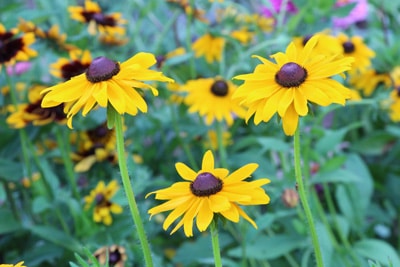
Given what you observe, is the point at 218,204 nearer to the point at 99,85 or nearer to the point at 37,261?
the point at 99,85

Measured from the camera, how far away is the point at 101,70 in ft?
2.28

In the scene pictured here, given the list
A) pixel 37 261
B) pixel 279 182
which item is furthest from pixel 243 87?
pixel 37 261

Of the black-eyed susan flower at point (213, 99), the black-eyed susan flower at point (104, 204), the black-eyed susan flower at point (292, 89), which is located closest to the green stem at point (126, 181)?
the black-eyed susan flower at point (292, 89)

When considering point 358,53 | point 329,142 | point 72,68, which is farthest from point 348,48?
point 72,68

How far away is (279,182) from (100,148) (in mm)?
330

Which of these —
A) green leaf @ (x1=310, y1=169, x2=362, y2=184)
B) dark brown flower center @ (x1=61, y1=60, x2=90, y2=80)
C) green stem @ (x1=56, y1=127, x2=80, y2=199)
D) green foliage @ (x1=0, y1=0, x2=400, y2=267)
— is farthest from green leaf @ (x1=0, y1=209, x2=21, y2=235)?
green leaf @ (x1=310, y1=169, x2=362, y2=184)

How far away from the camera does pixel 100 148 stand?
1.27 m

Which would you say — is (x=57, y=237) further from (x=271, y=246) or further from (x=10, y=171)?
(x=271, y=246)

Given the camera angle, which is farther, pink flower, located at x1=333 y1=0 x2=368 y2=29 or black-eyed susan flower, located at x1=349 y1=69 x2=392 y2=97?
pink flower, located at x1=333 y1=0 x2=368 y2=29

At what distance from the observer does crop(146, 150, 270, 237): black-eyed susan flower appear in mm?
643

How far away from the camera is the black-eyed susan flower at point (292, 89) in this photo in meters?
0.65

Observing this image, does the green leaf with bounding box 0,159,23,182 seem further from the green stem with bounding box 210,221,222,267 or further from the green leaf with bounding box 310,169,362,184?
the green stem with bounding box 210,221,222,267

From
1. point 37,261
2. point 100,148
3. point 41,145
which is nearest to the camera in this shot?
point 37,261

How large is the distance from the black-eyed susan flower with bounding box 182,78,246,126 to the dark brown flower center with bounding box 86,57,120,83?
0.53 meters
